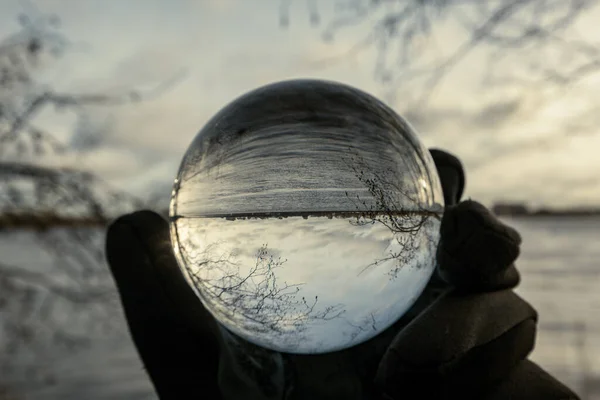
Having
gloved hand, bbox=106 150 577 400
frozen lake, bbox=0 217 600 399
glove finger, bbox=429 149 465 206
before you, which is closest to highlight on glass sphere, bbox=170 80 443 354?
gloved hand, bbox=106 150 577 400

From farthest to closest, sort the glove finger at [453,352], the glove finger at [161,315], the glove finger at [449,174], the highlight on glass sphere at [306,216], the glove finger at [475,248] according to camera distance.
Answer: the glove finger at [449,174], the glove finger at [161,315], the glove finger at [475,248], the glove finger at [453,352], the highlight on glass sphere at [306,216]

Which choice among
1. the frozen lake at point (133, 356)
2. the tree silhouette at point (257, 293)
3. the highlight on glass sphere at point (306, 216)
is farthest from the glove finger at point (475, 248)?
the frozen lake at point (133, 356)

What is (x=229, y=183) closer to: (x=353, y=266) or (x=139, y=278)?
(x=353, y=266)

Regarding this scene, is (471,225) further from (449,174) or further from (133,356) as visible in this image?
(133,356)

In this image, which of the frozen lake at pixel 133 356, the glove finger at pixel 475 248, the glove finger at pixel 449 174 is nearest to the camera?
the glove finger at pixel 475 248

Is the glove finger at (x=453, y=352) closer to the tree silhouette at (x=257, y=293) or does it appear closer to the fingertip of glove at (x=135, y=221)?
the tree silhouette at (x=257, y=293)

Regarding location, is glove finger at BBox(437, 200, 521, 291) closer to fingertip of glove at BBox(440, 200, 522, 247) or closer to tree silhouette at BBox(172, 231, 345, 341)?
fingertip of glove at BBox(440, 200, 522, 247)

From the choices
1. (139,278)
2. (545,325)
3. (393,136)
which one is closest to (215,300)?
(139,278)
